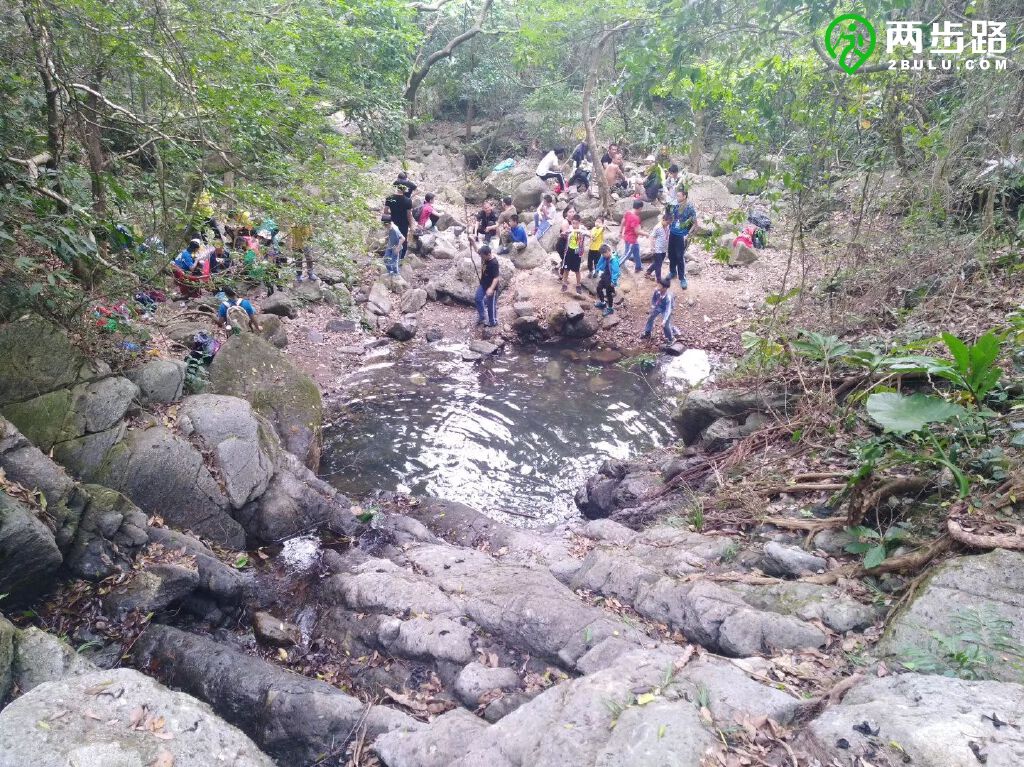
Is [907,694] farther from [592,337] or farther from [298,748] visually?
[592,337]

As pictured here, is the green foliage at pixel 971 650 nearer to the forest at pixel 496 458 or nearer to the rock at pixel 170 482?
the forest at pixel 496 458

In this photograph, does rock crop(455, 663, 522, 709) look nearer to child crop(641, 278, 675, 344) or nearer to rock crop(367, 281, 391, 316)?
child crop(641, 278, 675, 344)

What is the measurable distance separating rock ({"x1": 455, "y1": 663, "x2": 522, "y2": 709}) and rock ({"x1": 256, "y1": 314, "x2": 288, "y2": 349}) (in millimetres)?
8078

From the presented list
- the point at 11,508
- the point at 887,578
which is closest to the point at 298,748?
the point at 11,508

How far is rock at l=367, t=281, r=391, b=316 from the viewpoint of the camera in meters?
12.9

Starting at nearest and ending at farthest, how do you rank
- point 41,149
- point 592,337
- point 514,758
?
point 514,758 → point 41,149 → point 592,337

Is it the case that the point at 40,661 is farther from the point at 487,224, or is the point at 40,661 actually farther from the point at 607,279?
the point at 487,224

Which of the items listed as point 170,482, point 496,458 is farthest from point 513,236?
point 170,482

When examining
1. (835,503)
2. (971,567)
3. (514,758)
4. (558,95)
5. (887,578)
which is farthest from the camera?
(558,95)

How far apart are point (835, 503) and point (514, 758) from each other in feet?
10.8

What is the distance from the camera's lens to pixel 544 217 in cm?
1642

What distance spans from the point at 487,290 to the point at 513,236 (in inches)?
122

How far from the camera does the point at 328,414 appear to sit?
9.57 metres

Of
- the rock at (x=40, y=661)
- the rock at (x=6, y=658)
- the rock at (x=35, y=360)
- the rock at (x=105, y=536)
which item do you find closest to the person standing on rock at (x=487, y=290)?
the rock at (x=35, y=360)
